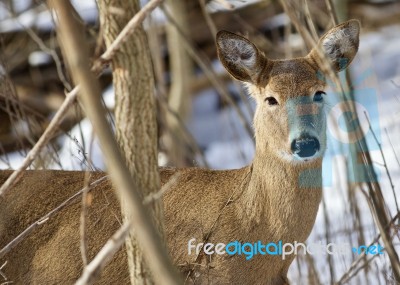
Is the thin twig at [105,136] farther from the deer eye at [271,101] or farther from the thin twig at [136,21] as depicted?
the deer eye at [271,101]

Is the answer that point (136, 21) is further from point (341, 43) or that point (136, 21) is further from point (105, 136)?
point (341, 43)

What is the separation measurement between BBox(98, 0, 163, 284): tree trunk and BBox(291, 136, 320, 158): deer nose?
0.91 metres

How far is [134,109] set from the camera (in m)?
3.13

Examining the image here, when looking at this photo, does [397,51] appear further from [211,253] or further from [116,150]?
[116,150]

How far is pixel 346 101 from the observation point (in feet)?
13.2

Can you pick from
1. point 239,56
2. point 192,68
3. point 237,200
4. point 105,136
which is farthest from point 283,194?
point 192,68

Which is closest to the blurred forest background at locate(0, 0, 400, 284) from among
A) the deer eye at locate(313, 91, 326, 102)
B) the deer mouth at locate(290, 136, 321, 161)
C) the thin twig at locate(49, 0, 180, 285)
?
the deer eye at locate(313, 91, 326, 102)

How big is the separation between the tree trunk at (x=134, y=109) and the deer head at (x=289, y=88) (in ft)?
3.11

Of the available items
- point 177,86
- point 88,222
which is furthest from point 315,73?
point 177,86

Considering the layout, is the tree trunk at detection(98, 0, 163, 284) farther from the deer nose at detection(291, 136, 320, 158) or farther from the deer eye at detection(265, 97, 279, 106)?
the deer eye at detection(265, 97, 279, 106)

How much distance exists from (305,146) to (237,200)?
1.56 ft

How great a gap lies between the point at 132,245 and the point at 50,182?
1426 millimetres

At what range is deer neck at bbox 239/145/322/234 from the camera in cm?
397

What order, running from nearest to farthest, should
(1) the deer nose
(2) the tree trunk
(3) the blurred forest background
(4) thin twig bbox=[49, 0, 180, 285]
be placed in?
(4) thin twig bbox=[49, 0, 180, 285]
(2) the tree trunk
(1) the deer nose
(3) the blurred forest background
